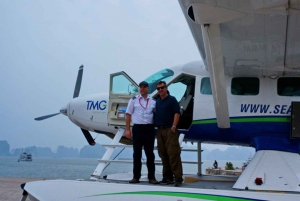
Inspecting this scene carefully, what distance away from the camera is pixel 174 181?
20.7ft

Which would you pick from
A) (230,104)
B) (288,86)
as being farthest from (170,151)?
(288,86)

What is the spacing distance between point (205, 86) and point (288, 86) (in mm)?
1545

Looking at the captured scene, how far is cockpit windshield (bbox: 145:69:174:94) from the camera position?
7.80 metres

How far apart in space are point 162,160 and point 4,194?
17.9 feet

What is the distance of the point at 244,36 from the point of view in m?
5.55

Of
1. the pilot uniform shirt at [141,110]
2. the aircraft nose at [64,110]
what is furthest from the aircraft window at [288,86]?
the aircraft nose at [64,110]

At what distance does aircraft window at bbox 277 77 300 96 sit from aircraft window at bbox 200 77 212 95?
4.26 ft

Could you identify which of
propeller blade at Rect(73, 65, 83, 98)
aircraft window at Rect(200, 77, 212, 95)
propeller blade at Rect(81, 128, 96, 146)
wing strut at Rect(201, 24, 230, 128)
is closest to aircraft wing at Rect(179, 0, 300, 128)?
wing strut at Rect(201, 24, 230, 128)

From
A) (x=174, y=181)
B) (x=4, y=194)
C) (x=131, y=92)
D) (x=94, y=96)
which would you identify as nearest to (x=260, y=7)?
(x=174, y=181)

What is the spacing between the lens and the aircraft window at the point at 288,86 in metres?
7.01

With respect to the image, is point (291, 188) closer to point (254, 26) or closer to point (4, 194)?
point (254, 26)

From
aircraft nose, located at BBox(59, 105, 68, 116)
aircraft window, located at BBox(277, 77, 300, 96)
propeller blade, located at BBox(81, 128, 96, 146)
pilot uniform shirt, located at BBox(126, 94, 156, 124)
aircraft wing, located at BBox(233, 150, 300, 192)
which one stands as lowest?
aircraft wing, located at BBox(233, 150, 300, 192)

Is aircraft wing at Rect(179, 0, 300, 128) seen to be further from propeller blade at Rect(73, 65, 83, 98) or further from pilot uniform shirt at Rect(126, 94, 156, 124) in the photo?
propeller blade at Rect(73, 65, 83, 98)

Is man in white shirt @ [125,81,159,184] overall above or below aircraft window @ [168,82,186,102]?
below
